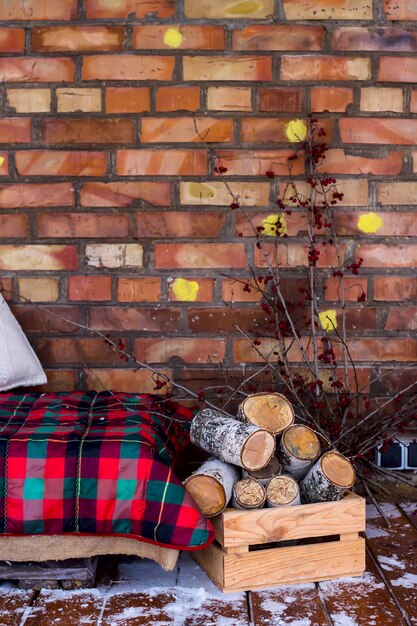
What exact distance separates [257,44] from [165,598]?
1801mm

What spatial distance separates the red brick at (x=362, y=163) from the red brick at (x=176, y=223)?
41cm

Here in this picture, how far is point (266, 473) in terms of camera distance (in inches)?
82.6

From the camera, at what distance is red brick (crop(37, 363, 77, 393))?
2674 mm

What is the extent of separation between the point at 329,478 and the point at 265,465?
174 millimetres

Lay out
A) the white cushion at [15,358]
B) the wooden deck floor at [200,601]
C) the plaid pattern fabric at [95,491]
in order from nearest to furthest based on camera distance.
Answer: the wooden deck floor at [200,601]
the plaid pattern fabric at [95,491]
the white cushion at [15,358]

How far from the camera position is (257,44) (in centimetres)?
262

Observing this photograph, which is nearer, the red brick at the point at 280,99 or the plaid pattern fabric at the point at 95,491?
the plaid pattern fabric at the point at 95,491

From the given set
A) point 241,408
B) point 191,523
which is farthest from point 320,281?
point 191,523

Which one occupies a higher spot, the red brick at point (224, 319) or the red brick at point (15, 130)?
the red brick at point (15, 130)

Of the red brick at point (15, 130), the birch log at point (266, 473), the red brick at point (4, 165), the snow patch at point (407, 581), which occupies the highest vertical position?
the red brick at point (15, 130)

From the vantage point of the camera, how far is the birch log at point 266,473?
2082mm

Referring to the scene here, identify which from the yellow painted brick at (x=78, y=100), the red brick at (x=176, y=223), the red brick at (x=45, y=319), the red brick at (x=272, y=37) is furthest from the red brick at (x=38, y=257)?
the red brick at (x=272, y=37)

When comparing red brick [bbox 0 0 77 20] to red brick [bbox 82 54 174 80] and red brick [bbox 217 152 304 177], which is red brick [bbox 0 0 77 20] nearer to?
red brick [bbox 82 54 174 80]

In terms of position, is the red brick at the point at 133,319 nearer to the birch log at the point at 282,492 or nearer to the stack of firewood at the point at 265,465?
the stack of firewood at the point at 265,465
